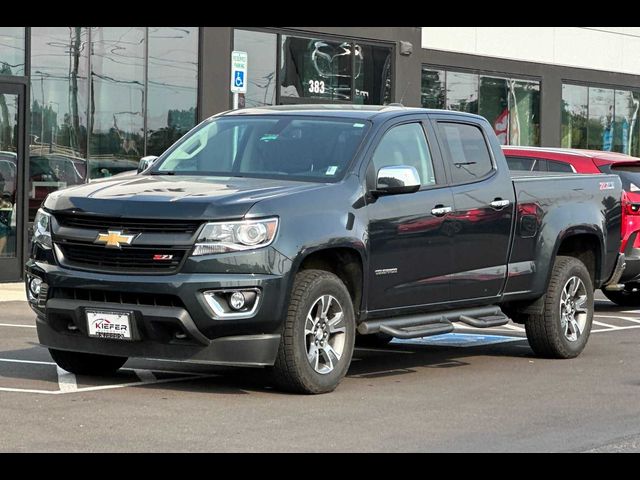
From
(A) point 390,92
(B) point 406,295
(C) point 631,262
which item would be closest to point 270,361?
(B) point 406,295

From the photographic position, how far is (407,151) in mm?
10234

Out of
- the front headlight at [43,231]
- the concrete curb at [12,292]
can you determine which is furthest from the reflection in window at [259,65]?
the front headlight at [43,231]

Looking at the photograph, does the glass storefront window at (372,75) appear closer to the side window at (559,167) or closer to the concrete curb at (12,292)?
the concrete curb at (12,292)

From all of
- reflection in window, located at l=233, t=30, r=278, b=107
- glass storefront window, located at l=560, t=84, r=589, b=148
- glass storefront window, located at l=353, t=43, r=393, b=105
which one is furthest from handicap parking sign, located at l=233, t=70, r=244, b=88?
glass storefront window, located at l=560, t=84, r=589, b=148

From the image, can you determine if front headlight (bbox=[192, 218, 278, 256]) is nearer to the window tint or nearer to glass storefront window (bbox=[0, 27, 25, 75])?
the window tint

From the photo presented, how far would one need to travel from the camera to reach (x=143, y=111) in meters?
20.9

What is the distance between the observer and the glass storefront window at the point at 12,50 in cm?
1888

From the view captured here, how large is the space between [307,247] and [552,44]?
73.3 feet

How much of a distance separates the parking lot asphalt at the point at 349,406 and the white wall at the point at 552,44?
1655cm

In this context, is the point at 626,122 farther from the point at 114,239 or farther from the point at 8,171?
the point at 114,239
